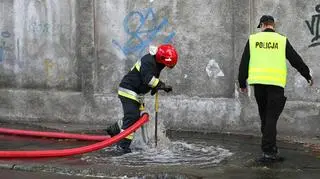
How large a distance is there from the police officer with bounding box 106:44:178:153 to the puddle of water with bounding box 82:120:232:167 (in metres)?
0.26

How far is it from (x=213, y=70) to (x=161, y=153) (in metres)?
2.18

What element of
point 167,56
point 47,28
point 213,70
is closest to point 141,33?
point 213,70

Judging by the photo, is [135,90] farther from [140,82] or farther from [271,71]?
[271,71]

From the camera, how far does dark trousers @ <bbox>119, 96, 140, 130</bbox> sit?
8.08 metres

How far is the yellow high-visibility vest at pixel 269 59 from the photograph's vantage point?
7.50m

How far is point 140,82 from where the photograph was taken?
26.7 ft

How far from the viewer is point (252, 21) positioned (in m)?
9.36

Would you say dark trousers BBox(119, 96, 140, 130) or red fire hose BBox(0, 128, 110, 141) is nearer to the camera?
dark trousers BBox(119, 96, 140, 130)

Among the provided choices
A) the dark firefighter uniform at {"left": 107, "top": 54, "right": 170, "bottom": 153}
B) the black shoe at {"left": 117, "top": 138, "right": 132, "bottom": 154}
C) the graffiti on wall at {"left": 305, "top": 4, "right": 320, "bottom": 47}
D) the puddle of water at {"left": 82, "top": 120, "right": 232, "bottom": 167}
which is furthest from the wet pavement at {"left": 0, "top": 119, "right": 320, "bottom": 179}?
the graffiti on wall at {"left": 305, "top": 4, "right": 320, "bottom": 47}

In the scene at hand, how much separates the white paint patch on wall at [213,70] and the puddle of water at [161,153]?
54.4 inches

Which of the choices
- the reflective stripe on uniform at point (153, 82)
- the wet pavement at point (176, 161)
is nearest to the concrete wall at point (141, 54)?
the wet pavement at point (176, 161)

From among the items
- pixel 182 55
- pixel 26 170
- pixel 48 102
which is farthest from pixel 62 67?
pixel 26 170

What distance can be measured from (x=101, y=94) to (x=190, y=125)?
170 cm

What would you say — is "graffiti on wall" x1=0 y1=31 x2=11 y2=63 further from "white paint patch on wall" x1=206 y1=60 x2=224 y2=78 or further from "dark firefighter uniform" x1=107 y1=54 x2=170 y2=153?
"white paint patch on wall" x1=206 y1=60 x2=224 y2=78
